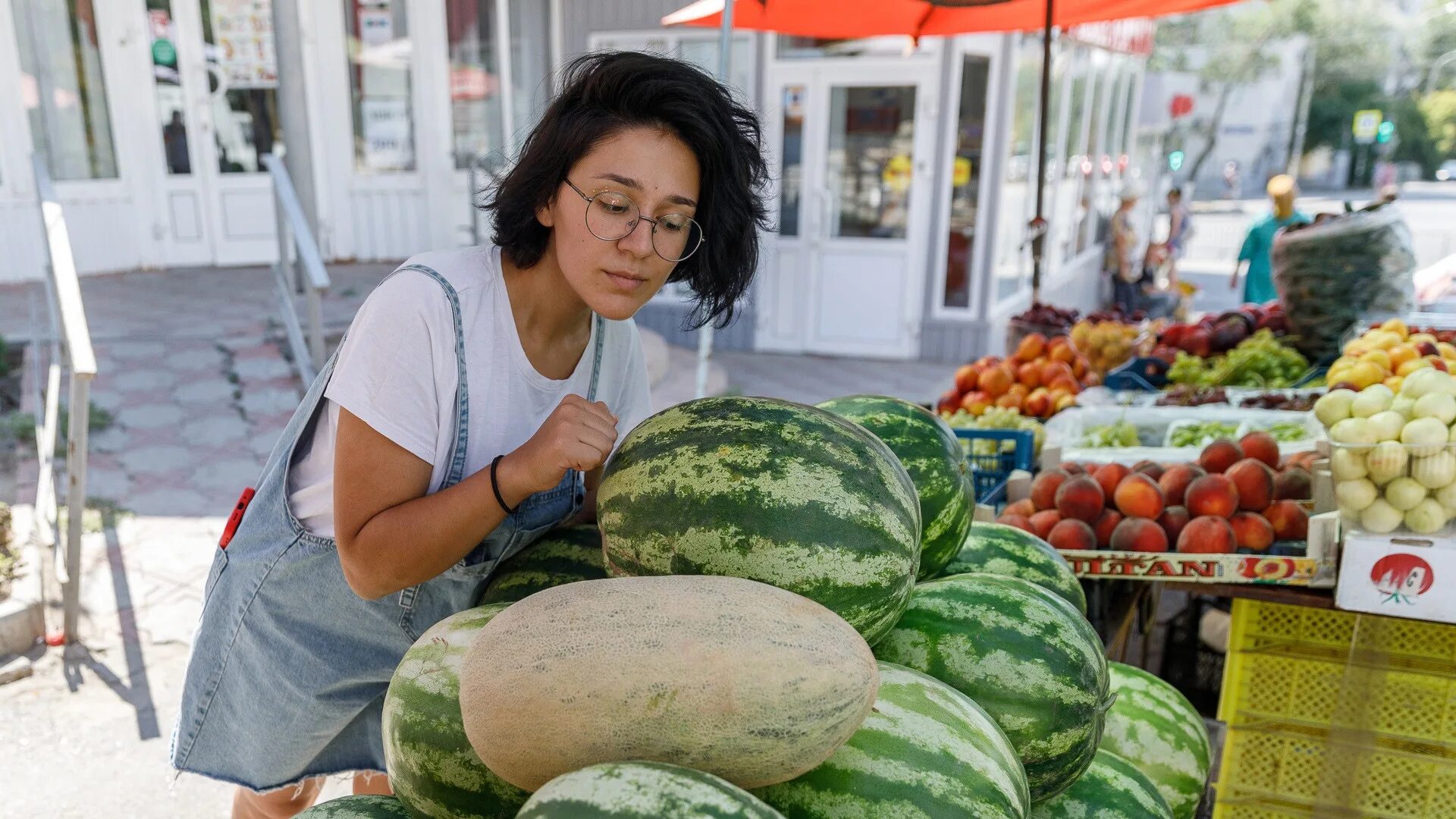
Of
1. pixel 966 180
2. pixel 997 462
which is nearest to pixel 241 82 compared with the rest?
pixel 966 180

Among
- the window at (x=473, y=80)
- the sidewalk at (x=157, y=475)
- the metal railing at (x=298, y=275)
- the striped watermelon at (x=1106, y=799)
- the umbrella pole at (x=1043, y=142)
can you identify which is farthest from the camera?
the window at (x=473, y=80)

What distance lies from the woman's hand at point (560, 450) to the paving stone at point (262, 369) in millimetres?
5985

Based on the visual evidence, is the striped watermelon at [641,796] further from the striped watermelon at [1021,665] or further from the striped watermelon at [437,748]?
the striped watermelon at [1021,665]

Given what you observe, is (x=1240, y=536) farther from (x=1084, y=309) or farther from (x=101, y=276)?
(x=1084, y=309)

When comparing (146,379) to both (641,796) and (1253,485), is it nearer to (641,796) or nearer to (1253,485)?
(1253,485)

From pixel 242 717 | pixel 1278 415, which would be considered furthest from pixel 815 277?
pixel 242 717

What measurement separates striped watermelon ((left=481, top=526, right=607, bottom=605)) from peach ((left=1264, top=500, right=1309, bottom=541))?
Answer: 2203 mm

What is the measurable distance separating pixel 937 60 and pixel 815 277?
2349 mm

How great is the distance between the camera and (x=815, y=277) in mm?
9906

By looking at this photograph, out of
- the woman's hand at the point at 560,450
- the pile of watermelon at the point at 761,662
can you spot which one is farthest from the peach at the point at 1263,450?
the woman's hand at the point at 560,450

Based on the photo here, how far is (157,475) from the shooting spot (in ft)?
18.7

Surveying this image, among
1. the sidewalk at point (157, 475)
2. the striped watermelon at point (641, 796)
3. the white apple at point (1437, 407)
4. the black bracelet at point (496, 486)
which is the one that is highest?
the black bracelet at point (496, 486)

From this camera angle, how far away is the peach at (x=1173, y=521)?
284 centimetres

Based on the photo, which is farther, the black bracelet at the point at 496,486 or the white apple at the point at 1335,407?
the white apple at the point at 1335,407
